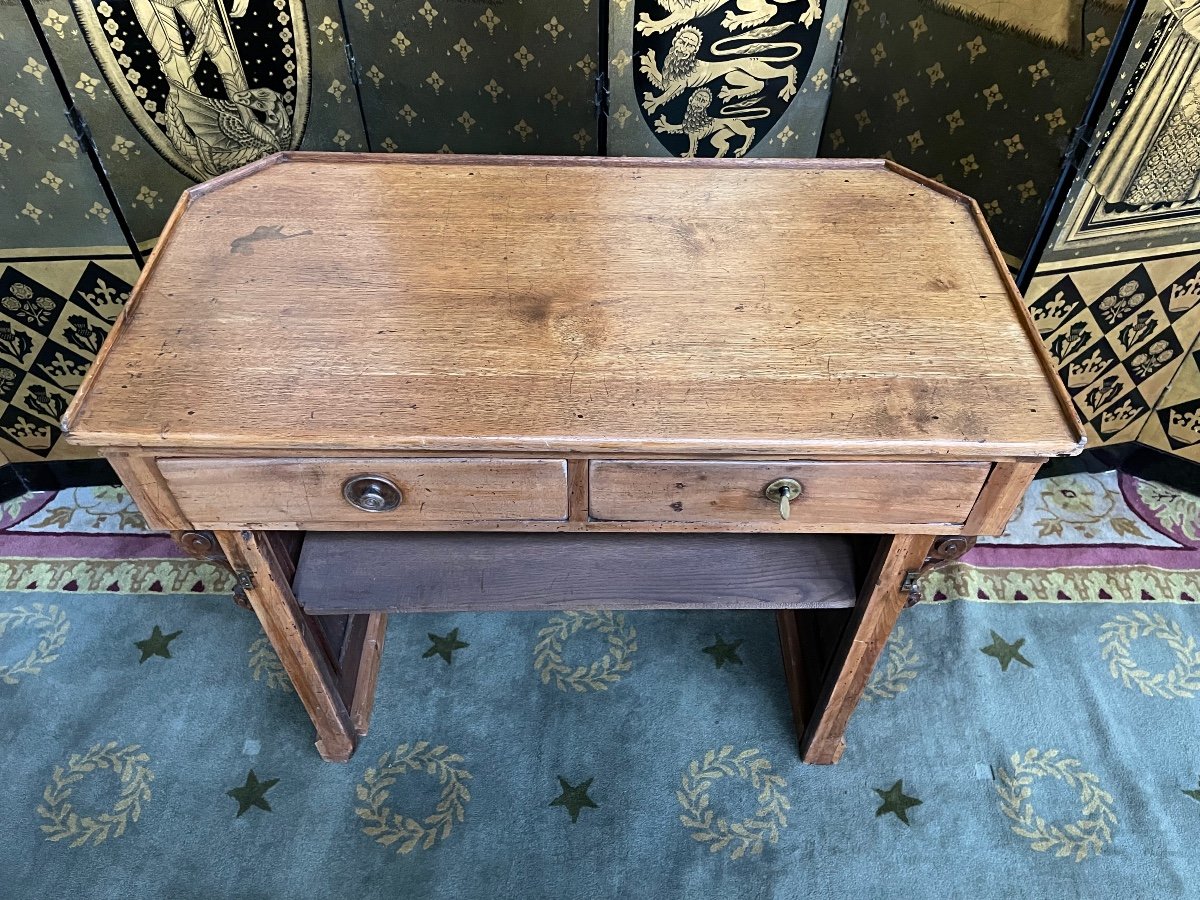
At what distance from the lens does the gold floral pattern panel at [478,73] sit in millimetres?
1442

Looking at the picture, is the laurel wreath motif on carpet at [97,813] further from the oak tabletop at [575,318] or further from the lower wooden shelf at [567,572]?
the oak tabletop at [575,318]

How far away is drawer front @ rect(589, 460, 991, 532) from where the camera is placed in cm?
98

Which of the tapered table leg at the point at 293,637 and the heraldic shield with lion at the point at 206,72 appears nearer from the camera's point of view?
the tapered table leg at the point at 293,637

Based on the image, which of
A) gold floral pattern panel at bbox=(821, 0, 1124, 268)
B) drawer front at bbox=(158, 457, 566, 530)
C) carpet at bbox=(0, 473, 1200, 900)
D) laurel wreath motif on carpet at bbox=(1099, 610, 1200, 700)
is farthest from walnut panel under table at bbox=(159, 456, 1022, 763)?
gold floral pattern panel at bbox=(821, 0, 1124, 268)

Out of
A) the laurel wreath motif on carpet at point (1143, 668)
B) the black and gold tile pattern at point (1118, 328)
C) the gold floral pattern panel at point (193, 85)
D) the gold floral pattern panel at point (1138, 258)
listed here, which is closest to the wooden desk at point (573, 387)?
the gold floral pattern panel at point (193, 85)

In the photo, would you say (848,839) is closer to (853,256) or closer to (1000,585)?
(1000,585)

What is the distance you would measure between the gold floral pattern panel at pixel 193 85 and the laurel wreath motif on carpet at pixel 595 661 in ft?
3.43

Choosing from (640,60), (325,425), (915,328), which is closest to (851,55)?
(640,60)

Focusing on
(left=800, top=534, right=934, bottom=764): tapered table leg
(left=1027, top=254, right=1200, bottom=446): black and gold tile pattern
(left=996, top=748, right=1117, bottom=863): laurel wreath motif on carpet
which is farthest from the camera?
(left=1027, top=254, right=1200, bottom=446): black and gold tile pattern

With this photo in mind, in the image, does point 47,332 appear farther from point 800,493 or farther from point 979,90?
point 979,90

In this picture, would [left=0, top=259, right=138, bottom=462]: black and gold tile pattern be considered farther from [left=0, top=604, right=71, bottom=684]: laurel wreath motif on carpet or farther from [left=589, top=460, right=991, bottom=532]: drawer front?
[left=589, top=460, right=991, bottom=532]: drawer front

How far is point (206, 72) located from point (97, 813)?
4.33 feet

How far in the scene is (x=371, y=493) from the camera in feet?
3.24

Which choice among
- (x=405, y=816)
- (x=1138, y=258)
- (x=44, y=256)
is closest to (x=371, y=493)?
(x=405, y=816)
